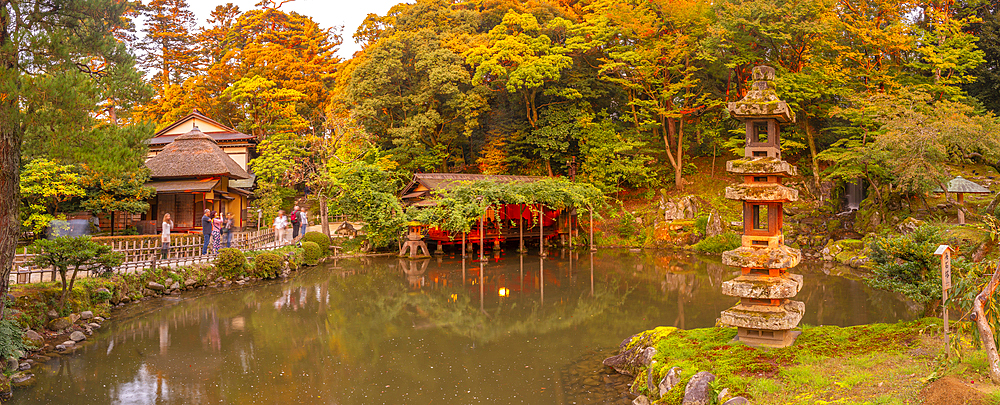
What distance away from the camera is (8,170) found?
812 centimetres

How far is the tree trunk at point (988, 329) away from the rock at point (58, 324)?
1412 centimetres

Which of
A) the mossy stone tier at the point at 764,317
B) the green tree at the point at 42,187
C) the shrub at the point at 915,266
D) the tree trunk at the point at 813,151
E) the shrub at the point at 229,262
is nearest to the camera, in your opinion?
the mossy stone tier at the point at 764,317

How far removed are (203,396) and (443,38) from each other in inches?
1033

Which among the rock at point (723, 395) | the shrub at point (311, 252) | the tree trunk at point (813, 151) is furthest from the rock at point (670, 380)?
the tree trunk at point (813, 151)

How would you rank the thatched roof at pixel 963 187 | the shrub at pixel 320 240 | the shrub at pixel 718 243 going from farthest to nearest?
the shrub at pixel 718 243 → the shrub at pixel 320 240 → the thatched roof at pixel 963 187

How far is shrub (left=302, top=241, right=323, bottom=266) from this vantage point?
21.2m

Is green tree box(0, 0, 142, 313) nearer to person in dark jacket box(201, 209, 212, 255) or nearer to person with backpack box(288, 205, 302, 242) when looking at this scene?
person in dark jacket box(201, 209, 212, 255)

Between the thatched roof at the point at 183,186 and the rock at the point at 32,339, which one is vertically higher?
the thatched roof at the point at 183,186

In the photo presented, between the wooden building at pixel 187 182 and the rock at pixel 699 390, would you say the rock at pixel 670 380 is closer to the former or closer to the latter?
the rock at pixel 699 390

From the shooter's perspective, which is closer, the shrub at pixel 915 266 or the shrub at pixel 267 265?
the shrub at pixel 915 266

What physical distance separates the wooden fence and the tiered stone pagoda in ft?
42.3

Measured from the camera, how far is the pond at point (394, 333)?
818cm

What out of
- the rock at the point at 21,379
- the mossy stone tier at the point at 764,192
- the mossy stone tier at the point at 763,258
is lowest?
the rock at the point at 21,379

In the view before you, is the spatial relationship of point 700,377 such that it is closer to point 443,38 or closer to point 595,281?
point 595,281
